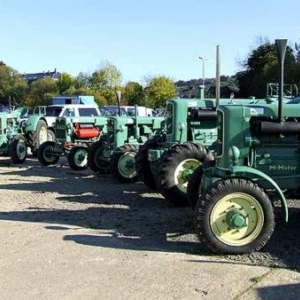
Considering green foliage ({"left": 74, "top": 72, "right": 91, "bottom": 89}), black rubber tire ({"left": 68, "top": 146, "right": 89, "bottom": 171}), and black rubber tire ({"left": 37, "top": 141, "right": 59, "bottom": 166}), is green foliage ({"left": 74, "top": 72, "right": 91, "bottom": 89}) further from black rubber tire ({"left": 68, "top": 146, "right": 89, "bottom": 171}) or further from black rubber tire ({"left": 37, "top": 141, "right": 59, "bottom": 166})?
black rubber tire ({"left": 68, "top": 146, "right": 89, "bottom": 171})

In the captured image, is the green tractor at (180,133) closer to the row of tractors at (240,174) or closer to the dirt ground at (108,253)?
the row of tractors at (240,174)

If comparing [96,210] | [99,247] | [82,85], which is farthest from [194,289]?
[82,85]

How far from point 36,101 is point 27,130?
50.7 m

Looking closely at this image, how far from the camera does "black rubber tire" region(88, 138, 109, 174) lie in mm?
14156

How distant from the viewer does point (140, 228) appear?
7391mm

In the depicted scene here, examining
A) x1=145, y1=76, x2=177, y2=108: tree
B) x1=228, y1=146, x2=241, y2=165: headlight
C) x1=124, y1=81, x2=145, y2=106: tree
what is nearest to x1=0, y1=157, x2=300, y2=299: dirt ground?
x1=228, y1=146, x2=241, y2=165: headlight

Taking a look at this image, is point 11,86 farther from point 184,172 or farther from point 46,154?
point 184,172

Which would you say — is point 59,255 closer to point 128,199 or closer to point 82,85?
point 128,199

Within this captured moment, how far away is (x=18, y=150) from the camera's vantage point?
56.9 feet

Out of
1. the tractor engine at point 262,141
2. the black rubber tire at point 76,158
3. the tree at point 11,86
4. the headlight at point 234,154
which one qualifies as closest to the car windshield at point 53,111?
the black rubber tire at point 76,158

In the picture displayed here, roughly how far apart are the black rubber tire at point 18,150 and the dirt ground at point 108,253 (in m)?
7.07

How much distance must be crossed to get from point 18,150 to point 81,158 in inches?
122

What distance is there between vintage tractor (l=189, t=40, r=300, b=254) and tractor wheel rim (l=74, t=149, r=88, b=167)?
7.86m

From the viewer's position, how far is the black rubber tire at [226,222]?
233 inches
